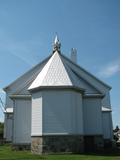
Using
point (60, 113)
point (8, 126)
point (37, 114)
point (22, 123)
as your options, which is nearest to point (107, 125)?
point (8, 126)

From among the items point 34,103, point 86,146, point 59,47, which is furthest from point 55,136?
point 59,47

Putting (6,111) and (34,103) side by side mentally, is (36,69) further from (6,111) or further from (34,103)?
(34,103)

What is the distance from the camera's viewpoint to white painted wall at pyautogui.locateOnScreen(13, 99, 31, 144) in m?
26.5

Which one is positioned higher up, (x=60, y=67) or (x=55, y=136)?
(x=60, y=67)

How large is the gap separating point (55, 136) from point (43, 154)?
170 centimetres

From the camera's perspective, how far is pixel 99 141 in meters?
28.1

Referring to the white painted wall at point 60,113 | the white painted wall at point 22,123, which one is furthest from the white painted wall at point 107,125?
the white painted wall at point 22,123

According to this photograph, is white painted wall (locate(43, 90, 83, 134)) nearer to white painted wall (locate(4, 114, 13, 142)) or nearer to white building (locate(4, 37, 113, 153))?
white building (locate(4, 37, 113, 153))

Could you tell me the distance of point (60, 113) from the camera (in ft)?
77.8

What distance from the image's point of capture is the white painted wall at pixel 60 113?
77.2 feet

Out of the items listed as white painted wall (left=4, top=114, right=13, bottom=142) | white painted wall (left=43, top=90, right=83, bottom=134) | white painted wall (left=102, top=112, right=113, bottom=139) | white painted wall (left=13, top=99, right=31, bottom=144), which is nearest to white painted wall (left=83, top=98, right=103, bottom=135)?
white painted wall (left=43, top=90, right=83, bottom=134)

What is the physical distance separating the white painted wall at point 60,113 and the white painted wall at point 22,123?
3.57 meters

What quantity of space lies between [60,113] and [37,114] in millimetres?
1990

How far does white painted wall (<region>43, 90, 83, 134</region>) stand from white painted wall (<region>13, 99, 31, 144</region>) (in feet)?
11.7
